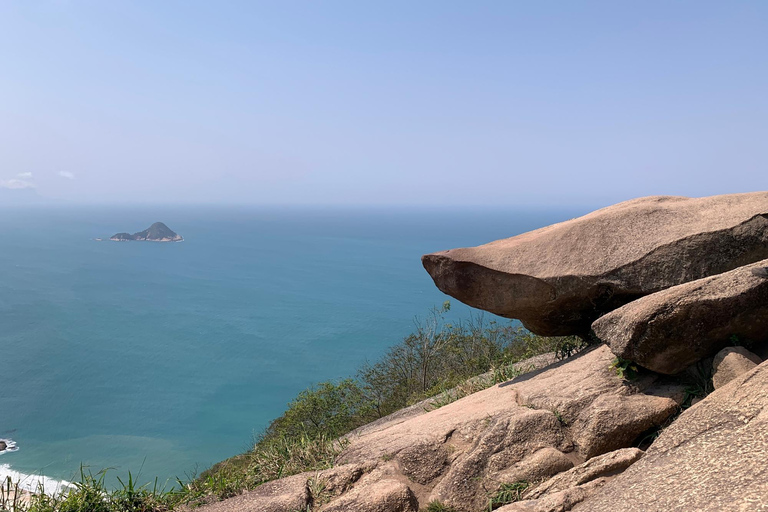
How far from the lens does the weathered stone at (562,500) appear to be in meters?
4.39

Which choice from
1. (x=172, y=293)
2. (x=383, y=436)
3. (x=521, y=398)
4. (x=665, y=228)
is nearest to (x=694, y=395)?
(x=521, y=398)

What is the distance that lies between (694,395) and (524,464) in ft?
6.73

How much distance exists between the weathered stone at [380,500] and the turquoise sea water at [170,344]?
16189 mm

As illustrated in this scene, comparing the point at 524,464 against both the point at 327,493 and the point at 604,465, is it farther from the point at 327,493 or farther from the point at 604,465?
the point at 327,493

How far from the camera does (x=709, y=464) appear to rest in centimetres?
370

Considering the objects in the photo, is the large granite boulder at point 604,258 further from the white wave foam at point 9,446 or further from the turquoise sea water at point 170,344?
the white wave foam at point 9,446

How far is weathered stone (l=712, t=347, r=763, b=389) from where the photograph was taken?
512 centimetres

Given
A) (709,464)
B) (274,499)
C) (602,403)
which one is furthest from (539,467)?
(274,499)

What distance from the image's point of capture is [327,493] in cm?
596

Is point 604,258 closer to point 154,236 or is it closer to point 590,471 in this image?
point 590,471

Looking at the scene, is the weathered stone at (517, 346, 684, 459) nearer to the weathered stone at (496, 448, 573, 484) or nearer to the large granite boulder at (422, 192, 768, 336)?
the weathered stone at (496, 448, 573, 484)

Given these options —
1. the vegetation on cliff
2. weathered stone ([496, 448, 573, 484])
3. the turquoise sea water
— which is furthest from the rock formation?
the turquoise sea water

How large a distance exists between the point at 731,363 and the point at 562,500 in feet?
7.96

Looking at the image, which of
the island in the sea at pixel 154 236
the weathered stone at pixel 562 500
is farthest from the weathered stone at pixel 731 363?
the island in the sea at pixel 154 236
